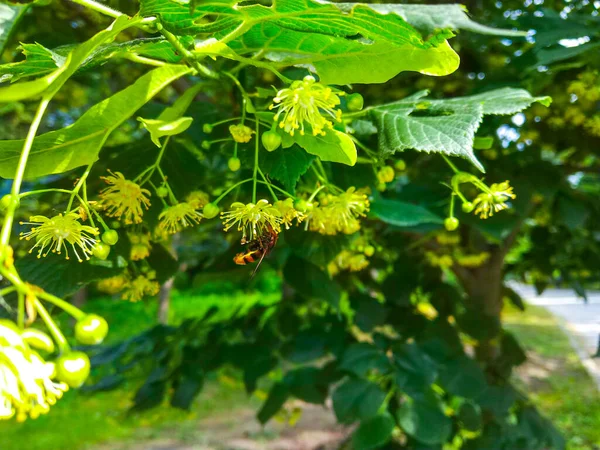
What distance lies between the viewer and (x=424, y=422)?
162 centimetres

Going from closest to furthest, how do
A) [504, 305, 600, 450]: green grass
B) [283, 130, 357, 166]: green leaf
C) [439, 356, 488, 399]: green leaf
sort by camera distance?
[283, 130, 357, 166]: green leaf → [439, 356, 488, 399]: green leaf → [504, 305, 600, 450]: green grass

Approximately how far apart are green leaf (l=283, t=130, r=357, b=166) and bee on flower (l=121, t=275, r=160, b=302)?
416 millimetres

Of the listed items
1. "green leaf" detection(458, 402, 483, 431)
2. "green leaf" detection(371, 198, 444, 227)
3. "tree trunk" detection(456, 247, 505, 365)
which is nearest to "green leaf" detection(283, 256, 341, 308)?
"green leaf" detection(371, 198, 444, 227)

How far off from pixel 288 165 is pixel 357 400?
1085 millimetres

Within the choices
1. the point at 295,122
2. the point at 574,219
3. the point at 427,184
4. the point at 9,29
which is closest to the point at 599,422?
the point at 574,219

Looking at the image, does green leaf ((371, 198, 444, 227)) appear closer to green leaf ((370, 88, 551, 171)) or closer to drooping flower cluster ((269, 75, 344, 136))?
green leaf ((370, 88, 551, 171))

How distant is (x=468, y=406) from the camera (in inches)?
77.7

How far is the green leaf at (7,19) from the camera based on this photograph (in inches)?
18.8

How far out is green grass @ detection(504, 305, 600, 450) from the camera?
4004 mm

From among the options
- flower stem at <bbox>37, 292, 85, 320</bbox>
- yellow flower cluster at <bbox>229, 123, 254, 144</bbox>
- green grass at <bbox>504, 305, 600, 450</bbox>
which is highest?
yellow flower cluster at <bbox>229, 123, 254, 144</bbox>

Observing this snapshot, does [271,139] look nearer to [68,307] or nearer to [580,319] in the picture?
[68,307]

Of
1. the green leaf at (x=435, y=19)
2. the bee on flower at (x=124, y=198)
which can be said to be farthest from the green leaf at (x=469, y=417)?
the green leaf at (x=435, y=19)

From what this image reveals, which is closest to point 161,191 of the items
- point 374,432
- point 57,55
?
point 57,55

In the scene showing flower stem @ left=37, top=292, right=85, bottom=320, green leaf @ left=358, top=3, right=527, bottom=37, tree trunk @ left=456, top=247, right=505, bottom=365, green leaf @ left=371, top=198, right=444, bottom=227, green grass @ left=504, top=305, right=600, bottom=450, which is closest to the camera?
flower stem @ left=37, top=292, right=85, bottom=320
